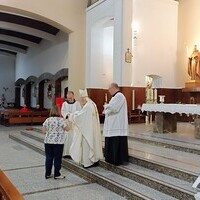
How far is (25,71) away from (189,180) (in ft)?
55.0

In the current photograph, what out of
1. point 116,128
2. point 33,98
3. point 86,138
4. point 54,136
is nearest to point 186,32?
point 116,128

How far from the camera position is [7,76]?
21266 mm

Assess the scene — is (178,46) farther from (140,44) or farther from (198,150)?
(198,150)

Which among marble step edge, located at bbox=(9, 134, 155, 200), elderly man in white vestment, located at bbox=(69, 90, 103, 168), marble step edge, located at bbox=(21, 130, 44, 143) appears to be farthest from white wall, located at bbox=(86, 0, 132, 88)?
marble step edge, located at bbox=(9, 134, 155, 200)

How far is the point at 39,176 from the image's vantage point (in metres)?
4.86

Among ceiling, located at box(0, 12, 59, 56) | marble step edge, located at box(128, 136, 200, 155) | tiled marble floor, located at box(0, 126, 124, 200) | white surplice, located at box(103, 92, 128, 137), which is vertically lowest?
tiled marble floor, located at box(0, 126, 124, 200)

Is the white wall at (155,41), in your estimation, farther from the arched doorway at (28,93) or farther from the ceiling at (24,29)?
the arched doorway at (28,93)

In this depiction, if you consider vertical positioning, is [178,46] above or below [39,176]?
above

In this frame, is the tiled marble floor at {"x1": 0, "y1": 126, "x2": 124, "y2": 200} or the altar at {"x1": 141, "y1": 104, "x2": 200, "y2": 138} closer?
the tiled marble floor at {"x1": 0, "y1": 126, "x2": 124, "y2": 200}

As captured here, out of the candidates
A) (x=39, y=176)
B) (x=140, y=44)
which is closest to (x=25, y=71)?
(x=140, y=44)

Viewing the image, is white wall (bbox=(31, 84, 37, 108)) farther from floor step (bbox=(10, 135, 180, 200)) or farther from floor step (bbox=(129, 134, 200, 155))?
floor step (bbox=(10, 135, 180, 200))

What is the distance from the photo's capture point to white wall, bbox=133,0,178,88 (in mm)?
9594

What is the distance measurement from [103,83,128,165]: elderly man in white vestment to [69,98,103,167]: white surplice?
0.29m

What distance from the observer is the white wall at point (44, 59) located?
13610 mm
